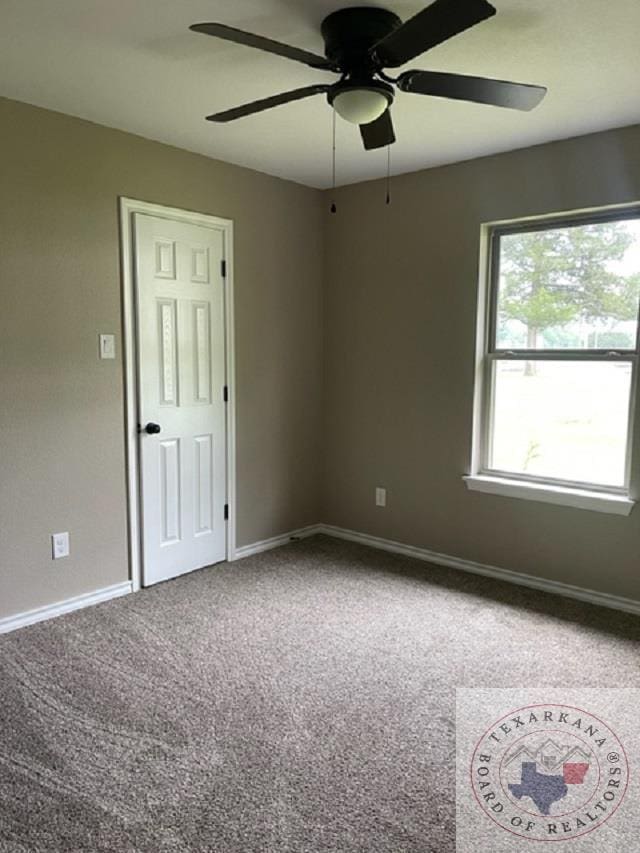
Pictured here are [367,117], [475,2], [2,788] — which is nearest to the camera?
[475,2]

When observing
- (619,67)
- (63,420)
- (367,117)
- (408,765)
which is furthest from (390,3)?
(408,765)

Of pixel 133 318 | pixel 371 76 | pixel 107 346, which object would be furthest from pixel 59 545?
pixel 371 76

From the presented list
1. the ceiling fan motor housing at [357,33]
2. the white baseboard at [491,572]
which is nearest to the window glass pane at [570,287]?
the white baseboard at [491,572]

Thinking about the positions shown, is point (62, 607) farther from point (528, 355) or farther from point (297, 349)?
point (528, 355)

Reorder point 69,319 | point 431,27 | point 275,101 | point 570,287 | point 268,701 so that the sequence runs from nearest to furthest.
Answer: point 431,27
point 275,101
point 268,701
point 69,319
point 570,287

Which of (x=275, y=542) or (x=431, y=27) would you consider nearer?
(x=431, y=27)

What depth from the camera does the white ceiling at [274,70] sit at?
1.99 metres

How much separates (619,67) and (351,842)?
2.81 m

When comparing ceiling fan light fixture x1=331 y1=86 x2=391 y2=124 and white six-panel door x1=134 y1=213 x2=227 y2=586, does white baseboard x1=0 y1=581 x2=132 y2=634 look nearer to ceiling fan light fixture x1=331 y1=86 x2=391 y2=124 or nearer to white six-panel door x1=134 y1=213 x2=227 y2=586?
white six-panel door x1=134 y1=213 x2=227 y2=586

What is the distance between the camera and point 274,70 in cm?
241

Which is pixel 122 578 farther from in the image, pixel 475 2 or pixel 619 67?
pixel 619 67

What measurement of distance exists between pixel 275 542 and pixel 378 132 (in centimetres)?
271

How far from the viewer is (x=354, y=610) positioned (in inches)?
124

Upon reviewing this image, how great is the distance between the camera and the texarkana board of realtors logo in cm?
174
